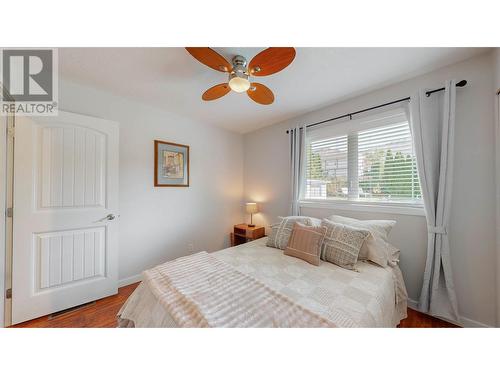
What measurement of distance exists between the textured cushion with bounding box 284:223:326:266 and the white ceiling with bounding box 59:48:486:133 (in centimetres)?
154

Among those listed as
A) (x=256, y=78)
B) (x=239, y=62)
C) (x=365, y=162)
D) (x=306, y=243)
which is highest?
(x=256, y=78)

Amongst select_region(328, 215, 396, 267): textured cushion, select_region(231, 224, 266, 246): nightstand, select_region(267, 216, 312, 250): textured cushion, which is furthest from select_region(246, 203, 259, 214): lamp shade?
select_region(328, 215, 396, 267): textured cushion

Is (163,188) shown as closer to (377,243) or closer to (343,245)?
(343,245)

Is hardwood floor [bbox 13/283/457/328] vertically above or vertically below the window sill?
below

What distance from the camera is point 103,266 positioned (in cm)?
200

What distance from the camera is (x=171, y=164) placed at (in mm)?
2648

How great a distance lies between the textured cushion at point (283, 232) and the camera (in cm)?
201

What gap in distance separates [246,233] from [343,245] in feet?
5.50

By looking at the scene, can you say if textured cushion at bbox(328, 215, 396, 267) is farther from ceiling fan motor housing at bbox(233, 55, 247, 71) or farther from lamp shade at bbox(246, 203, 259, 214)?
ceiling fan motor housing at bbox(233, 55, 247, 71)

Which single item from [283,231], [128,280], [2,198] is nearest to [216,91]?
[283,231]

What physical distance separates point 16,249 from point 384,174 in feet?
12.1

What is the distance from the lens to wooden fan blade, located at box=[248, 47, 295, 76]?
1104 mm
